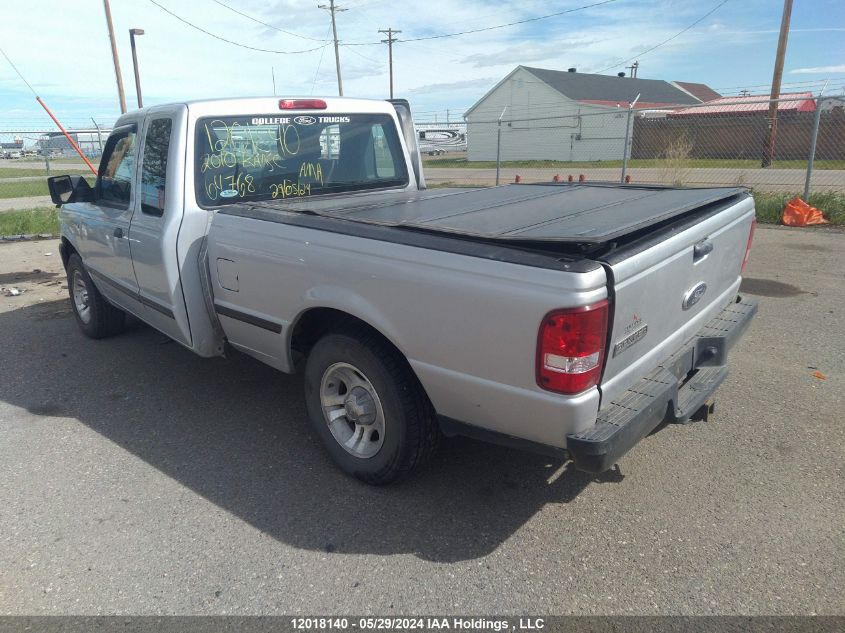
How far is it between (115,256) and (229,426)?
5.12 feet

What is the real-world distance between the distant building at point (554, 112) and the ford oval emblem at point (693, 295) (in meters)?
34.4

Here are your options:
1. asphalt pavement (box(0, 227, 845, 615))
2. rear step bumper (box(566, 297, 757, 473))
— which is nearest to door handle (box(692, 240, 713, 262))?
rear step bumper (box(566, 297, 757, 473))

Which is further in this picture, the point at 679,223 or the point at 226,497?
the point at 226,497

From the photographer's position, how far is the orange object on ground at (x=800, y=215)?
10172mm

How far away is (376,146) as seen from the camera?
4742 millimetres

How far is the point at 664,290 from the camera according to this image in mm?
2662

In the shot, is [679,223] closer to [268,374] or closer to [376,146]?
[376,146]

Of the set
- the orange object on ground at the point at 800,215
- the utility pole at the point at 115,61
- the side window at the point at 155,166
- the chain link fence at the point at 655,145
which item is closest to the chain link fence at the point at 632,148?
the chain link fence at the point at 655,145

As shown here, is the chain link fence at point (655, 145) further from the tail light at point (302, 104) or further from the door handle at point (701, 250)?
the door handle at point (701, 250)

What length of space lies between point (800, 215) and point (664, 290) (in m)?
9.28

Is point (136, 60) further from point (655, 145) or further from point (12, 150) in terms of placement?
point (12, 150)

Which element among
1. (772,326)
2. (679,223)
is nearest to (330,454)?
(679,223)

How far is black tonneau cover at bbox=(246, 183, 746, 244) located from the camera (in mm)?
2615

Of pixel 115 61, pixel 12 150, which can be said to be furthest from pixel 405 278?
pixel 12 150
